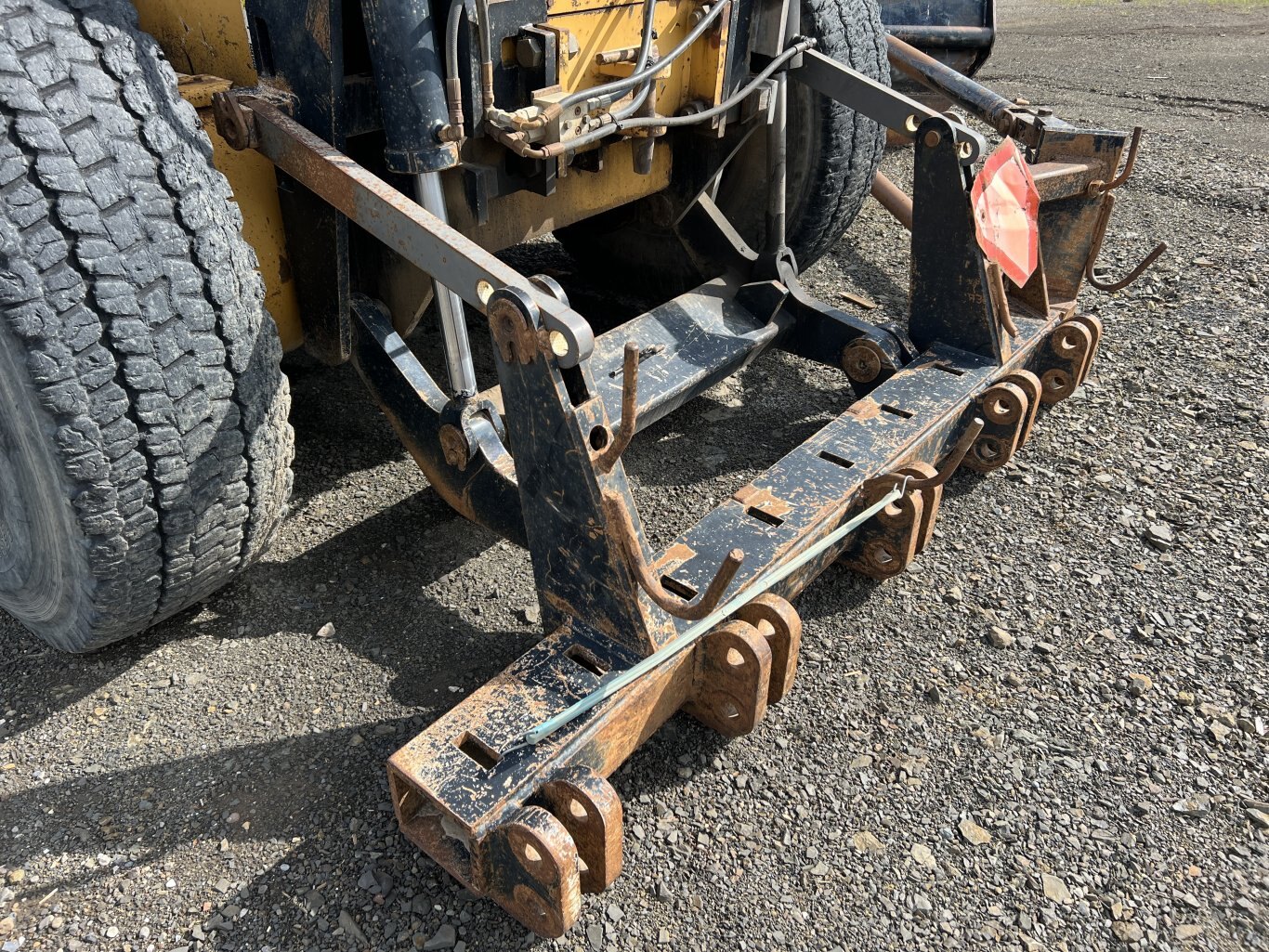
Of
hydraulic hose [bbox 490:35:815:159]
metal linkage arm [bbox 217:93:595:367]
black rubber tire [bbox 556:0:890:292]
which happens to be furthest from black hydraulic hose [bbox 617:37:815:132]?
metal linkage arm [bbox 217:93:595:367]

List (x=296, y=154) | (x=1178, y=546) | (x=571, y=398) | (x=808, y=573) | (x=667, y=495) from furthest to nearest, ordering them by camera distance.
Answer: (x=667, y=495), (x=1178, y=546), (x=808, y=573), (x=296, y=154), (x=571, y=398)

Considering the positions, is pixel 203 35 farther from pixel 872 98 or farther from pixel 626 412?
pixel 872 98

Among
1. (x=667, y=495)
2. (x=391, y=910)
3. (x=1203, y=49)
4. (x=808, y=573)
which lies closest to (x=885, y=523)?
(x=808, y=573)

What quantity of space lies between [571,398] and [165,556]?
2.93ft

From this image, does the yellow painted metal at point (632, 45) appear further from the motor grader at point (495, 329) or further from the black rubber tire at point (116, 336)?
the black rubber tire at point (116, 336)

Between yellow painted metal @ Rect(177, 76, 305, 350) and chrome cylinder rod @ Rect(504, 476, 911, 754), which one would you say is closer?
chrome cylinder rod @ Rect(504, 476, 911, 754)

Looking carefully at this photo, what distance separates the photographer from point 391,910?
167 centimetres

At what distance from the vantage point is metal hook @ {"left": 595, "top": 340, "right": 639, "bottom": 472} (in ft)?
4.83

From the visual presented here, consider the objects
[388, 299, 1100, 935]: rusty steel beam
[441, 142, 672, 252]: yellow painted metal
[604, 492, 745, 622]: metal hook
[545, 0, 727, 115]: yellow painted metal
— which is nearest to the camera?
[388, 299, 1100, 935]: rusty steel beam

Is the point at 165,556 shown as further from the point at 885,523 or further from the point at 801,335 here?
the point at 801,335

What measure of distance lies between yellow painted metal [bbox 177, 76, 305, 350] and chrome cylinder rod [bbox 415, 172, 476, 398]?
14.0 inches

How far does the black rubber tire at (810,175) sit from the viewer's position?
294cm

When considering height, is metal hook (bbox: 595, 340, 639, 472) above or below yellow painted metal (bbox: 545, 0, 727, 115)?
below

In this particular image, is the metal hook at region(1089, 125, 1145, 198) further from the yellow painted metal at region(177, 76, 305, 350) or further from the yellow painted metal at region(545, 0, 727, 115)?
the yellow painted metal at region(177, 76, 305, 350)
